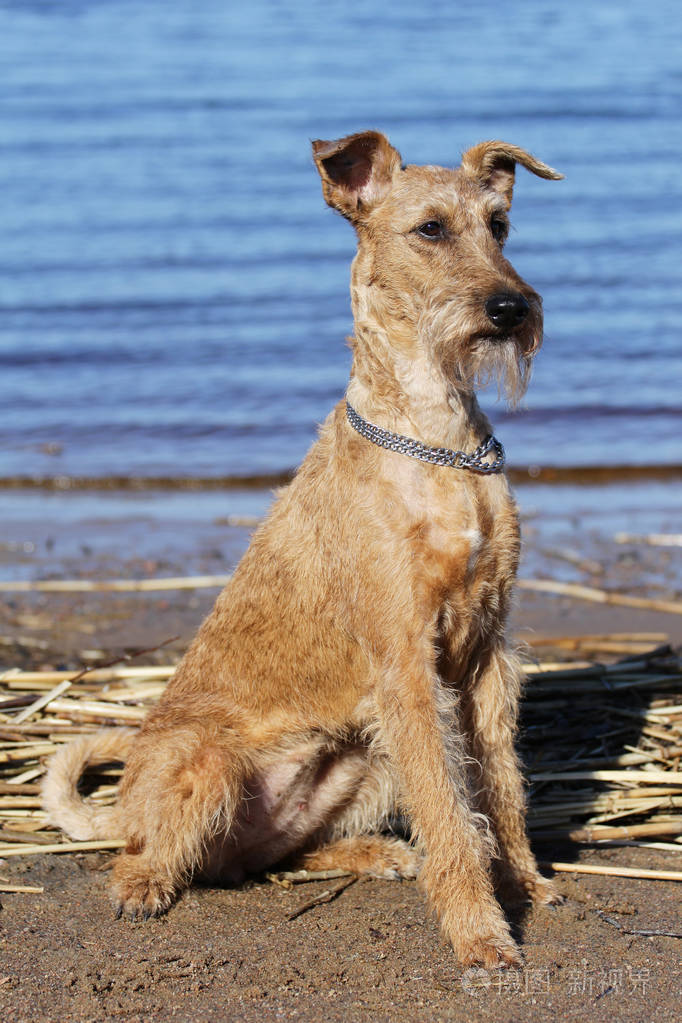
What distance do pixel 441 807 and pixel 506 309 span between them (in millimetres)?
1424

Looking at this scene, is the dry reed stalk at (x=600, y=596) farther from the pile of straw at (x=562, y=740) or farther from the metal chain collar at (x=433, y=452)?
the metal chain collar at (x=433, y=452)

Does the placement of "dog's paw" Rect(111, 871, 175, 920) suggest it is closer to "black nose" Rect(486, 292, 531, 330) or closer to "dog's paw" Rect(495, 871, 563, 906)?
"dog's paw" Rect(495, 871, 563, 906)

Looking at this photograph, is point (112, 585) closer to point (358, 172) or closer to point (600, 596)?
point (600, 596)

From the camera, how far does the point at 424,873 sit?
131 inches

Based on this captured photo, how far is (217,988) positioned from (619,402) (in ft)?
26.9

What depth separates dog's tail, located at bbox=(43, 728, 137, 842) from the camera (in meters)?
3.94

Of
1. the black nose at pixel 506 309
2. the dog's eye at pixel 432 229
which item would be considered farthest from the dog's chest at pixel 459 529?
the dog's eye at pixel 432 229

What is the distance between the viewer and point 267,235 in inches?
604

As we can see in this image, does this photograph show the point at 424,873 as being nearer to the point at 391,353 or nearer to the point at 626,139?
the point at 391,353

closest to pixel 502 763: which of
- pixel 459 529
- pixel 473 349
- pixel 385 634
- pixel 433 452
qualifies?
pixel 385 634

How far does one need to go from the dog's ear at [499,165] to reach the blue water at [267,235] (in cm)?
76

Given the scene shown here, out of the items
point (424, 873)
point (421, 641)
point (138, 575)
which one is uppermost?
point (421, 641)

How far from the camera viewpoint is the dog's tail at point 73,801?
12.9ft

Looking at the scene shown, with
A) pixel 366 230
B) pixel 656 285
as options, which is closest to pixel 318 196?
pixel 656 285
